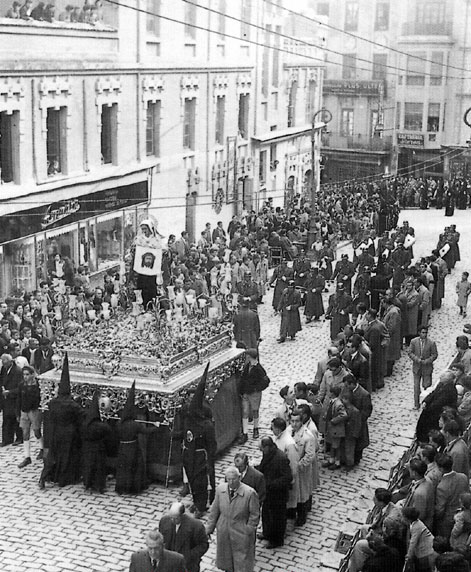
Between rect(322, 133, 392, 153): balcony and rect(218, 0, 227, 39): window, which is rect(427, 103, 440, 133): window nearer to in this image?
rect(322, 133, 392, 153): balcony

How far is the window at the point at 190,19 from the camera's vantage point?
33.2m

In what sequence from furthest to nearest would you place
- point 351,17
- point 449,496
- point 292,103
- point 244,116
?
1. point 351,17
2. point 292,103
3. point 244,116
4. point 449,496

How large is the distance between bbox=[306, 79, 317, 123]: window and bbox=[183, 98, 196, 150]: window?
572 inches

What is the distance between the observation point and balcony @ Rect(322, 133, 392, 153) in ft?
193

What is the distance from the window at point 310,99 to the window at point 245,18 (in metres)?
9.19

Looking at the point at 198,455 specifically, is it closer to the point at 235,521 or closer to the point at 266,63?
the point at 235,521

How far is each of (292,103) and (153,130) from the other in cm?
1516

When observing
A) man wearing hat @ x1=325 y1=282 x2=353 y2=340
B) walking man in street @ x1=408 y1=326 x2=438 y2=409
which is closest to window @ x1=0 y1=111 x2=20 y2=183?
man wearing hat @ x1=325 y1=282 x2=353 y2=340

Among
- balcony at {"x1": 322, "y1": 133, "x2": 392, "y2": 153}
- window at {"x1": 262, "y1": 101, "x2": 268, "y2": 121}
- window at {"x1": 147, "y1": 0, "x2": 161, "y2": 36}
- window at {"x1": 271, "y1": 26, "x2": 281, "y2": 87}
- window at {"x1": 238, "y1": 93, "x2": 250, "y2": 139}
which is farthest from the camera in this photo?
balcony at {"x1": 322, "y1": 133, "x2": 392, "y2": 153}

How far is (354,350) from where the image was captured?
15781mm

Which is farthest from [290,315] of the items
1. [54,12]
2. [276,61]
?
[276,61]

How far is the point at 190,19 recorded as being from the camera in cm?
3347

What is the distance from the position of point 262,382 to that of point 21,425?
3.68 m

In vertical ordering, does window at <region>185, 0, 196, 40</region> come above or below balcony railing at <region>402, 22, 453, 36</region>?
below
